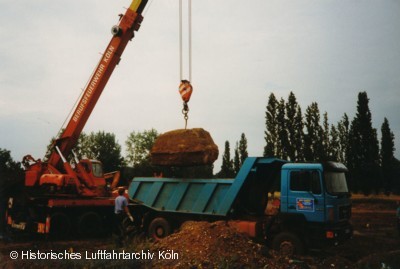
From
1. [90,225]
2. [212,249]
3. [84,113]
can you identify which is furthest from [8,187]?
[212,249]

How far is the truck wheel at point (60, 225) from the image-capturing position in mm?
12555

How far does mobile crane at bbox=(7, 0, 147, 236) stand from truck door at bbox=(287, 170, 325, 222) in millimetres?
7090

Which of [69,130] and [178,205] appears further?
[69,130]

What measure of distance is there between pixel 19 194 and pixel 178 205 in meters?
6.24

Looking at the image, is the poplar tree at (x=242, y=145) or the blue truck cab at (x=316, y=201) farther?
the poplar tree at (x=242, y=145)

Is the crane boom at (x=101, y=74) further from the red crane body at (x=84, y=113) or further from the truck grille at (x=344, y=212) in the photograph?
the truck grille at (x=344, y=212)

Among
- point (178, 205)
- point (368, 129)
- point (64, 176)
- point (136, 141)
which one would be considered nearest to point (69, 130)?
point (64, 176)

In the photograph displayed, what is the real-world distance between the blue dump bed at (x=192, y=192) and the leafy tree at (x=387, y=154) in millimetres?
34177

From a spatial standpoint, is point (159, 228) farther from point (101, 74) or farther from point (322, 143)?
point (322, 143)

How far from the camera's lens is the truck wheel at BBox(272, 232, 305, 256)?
9523 millimetres

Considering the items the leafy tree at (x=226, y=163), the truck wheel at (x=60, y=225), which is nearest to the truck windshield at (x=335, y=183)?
the truck wheel at (x=60, y=225)

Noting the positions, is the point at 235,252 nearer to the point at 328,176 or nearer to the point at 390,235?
the point at 328,176

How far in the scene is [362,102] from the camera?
1634 inches

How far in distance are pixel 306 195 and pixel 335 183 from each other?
953 mm
